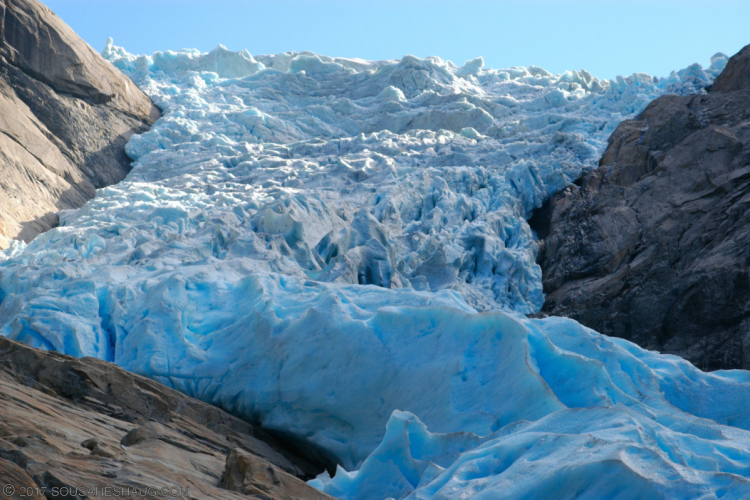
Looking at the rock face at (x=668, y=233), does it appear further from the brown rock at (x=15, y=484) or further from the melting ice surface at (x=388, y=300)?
the brown rock at (x=15, y=484)

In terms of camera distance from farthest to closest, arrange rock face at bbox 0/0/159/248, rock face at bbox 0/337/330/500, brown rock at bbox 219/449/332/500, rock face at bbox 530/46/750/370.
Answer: rock face at bbox 0/0/159/248 → rock face at bbox 530/46/750/370 → brown rock at bbox 219/449/332/500 → rock face at bbox 0/337/330/500

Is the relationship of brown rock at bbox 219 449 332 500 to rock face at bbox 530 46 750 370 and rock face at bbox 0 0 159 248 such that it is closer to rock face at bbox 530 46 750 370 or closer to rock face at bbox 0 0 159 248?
rock face at bbox 530 46 750 370

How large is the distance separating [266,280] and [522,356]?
10.7 feet

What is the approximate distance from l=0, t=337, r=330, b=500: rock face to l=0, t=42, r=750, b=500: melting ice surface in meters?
0.64

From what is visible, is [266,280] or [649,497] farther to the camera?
[266,280]

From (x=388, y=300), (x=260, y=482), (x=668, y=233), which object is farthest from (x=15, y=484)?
(x=668, y=233)

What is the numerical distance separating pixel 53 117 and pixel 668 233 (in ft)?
40.2

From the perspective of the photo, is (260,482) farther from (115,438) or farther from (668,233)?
(668,233)

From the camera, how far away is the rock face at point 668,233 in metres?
7.42

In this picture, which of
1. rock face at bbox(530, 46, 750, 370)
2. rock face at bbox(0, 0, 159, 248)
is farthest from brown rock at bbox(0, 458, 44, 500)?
rock face at bbox(0, 0, 159, 248)

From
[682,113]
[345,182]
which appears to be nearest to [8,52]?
[345,182]

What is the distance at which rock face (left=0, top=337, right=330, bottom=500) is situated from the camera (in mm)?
2342

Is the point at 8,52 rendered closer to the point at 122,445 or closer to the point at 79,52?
the point at 79,52

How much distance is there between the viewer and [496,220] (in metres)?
10.9
